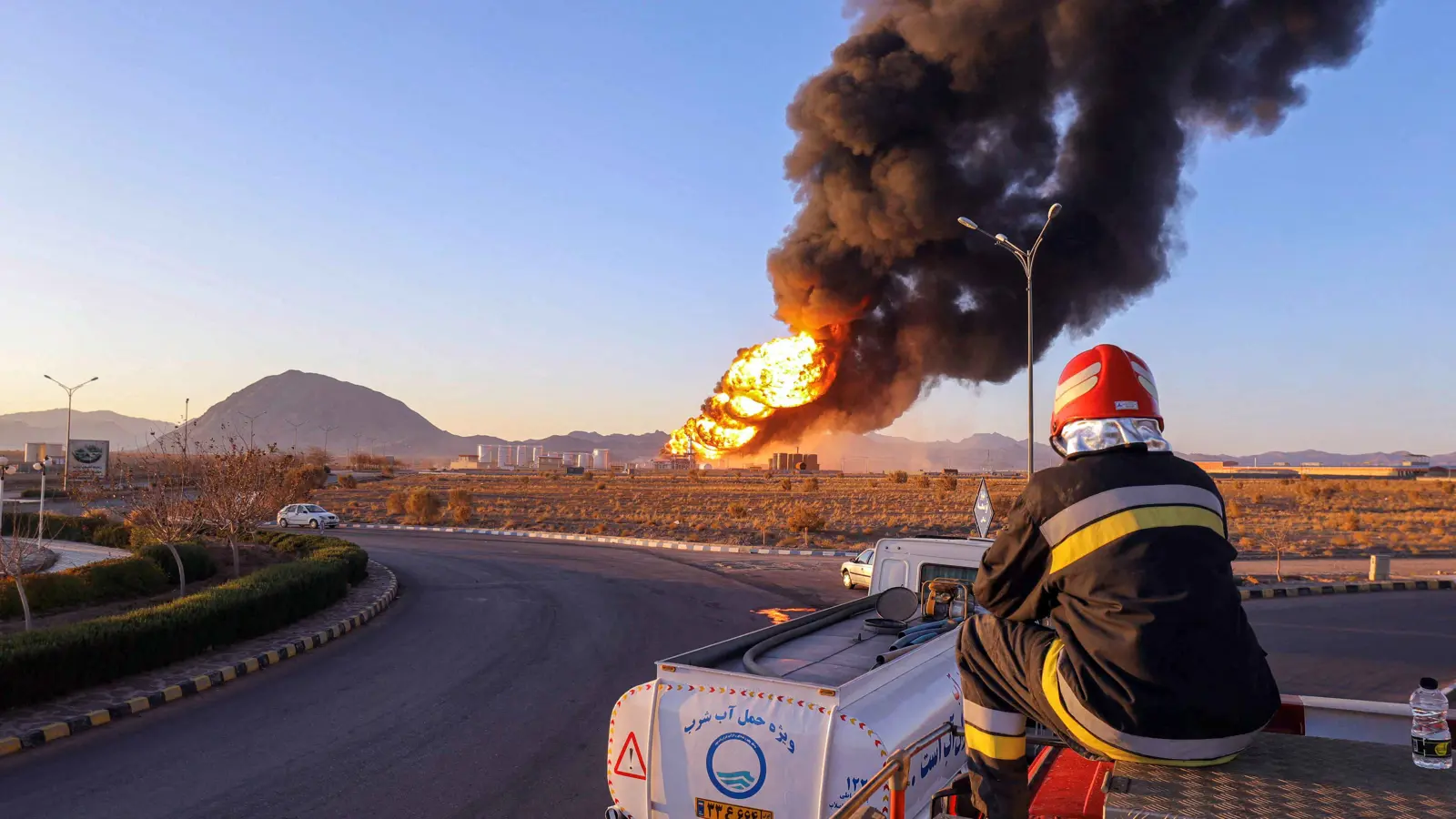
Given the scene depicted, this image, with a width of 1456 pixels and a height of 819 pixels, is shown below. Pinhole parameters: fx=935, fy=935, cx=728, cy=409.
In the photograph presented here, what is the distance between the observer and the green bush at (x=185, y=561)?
1973cm

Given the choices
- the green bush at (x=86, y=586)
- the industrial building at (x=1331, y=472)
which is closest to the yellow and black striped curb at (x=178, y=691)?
the green bush at (x=86, y=586)

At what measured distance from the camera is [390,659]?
12344 millimetres

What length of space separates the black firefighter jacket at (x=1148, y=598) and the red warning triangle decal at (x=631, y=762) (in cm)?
246

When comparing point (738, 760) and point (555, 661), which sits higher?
point (738, 760)

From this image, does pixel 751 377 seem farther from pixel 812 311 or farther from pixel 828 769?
pixel 828 769

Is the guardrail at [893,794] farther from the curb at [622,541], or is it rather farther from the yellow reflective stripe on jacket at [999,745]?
the curb at [622,541]

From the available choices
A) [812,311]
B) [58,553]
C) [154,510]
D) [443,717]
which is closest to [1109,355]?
[443,717]

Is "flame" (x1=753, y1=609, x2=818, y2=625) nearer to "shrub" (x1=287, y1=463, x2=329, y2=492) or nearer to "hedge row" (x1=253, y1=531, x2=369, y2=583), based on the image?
"hedge row" (x1=253, y1=531, x2=369, y2=583)

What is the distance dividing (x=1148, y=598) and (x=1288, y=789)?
0.68m

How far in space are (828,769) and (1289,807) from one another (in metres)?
1.90

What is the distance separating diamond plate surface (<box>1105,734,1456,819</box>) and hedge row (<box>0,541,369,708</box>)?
11.0 metres

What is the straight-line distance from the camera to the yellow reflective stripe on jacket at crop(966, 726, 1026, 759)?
8.66 ft

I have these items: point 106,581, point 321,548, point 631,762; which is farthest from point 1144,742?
point 321,548

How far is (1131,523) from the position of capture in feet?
7.79
